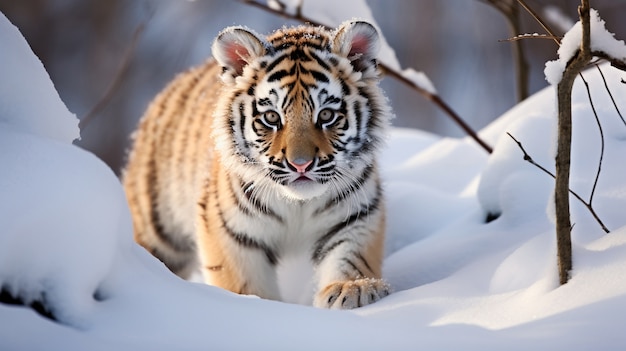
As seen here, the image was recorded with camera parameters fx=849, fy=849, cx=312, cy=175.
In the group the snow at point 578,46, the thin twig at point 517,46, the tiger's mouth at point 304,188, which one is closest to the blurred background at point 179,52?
the thin twig at point 517,46

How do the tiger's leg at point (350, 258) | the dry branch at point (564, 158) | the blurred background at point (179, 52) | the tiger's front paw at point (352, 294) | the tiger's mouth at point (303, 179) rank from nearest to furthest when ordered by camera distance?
the dry branch at point (564, 158) → the tiger's front paw at point (352, 294) → the tiger's mouth at point (303, 179) → the tiger's leg at point (350, 258) → the blurred background at point (179, 52)

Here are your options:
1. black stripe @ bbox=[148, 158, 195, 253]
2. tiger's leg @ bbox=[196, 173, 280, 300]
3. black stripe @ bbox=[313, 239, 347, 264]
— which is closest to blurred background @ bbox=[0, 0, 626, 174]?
black stripe @ bbox=[148, 158, 195, 253]

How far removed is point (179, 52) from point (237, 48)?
19.8ft

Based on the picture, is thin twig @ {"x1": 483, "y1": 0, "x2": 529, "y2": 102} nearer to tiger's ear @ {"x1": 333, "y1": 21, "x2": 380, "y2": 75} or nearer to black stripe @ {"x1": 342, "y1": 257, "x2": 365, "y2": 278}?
tiger's ear @ {"x1": 333, "y1": 21, "x2": 380, "y2": 75}

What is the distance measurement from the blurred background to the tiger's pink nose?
18.3 feet

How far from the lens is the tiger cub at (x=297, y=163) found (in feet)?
8.04

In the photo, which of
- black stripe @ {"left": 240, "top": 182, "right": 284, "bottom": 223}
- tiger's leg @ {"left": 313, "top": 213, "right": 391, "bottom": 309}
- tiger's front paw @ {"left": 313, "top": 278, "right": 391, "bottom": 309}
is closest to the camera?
tiger's front paw @ {"left": 313, "top": 278, "right": 391, "bottom": 309}

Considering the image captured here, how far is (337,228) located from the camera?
2.67 metres

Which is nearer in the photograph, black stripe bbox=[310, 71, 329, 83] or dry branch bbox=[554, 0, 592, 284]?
dry branch bbox=[554, 0, 592, 284]

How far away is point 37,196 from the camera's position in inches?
58.4

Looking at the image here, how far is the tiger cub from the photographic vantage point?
245 centimetres

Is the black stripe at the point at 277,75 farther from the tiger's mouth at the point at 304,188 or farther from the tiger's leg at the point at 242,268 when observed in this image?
the tiger's leg at the point at 242,268

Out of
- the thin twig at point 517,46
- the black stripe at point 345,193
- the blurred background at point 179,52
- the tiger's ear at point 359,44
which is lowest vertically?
the black stripe at point 345,193

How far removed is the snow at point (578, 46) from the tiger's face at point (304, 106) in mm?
826
